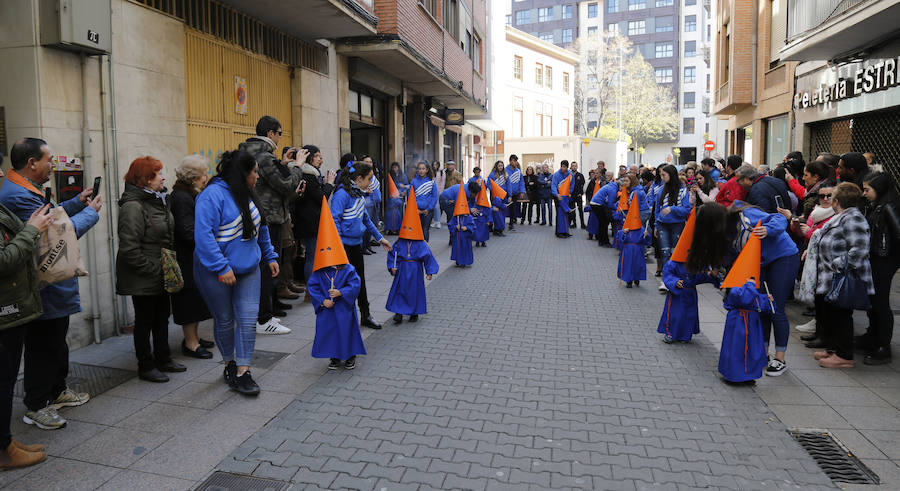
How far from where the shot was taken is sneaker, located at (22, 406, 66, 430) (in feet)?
14.4

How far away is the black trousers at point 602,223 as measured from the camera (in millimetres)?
15141

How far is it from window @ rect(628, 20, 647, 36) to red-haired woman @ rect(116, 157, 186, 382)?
266 feet

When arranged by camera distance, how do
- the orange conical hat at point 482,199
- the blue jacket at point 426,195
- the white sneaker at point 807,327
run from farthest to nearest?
the orange conical hat at point 482,199 → the blue jacket at point 426,195 → the white sneaker at point 807,327

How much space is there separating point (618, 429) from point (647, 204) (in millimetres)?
7445

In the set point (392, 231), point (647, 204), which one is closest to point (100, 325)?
point (647, 204)

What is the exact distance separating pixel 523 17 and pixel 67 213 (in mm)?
84959

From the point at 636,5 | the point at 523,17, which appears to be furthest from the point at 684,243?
the point at 523,17

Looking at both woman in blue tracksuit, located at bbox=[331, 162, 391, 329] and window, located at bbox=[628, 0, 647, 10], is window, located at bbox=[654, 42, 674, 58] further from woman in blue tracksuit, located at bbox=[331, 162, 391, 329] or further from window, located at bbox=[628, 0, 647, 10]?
woman in blue tracksuit, located at bbox=[331, 162, 391, 329]

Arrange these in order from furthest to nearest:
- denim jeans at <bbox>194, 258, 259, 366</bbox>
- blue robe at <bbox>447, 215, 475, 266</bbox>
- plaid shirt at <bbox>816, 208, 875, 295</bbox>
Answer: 1. blue robe at <bbox>447, 215, 475, 266</bbox>
2. plaid shirt at <bbox>816, 208, 875, 295</bbox>
3. denim jeans at <bbox>194, 258, 259, 366</bbox>

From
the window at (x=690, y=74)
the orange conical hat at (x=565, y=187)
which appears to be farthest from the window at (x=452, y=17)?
the window at (x=690, y=74)

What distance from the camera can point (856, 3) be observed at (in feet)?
34.8

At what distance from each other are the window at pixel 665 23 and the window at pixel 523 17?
1534 centimetres

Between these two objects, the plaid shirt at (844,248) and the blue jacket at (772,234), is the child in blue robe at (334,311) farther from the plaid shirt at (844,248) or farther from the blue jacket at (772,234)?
the plaid shirt at (844,248)

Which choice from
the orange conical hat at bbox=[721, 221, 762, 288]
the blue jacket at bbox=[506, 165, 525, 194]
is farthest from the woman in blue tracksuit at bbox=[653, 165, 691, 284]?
the blue jacket at bbox=[506, 165, 525, 194]
